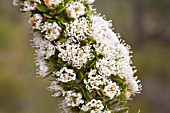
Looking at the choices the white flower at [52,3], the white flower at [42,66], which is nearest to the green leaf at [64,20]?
the white flower at [52,3]

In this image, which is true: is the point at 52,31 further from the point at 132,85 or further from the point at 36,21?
the point at 132,85

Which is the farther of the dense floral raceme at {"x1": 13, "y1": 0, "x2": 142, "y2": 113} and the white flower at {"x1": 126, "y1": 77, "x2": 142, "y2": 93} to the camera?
the white flower at {"x1": 126, "y1": 77, "x2": 142, "y2": 93}

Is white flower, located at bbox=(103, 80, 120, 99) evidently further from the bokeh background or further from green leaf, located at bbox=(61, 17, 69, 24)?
the bokeh background

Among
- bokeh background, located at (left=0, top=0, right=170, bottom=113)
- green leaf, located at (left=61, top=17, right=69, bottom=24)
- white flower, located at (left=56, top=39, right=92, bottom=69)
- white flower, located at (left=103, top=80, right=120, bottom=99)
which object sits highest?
bokeh background, located at (left=0, top=0, right=170, bottom=113)

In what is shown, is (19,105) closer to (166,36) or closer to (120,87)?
(166,36)

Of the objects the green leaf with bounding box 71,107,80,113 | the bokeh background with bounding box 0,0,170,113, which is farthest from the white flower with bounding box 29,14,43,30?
the bokeh background with bounding box 0,0,170,113

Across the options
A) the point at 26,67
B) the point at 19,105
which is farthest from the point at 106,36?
the point at 26,67
